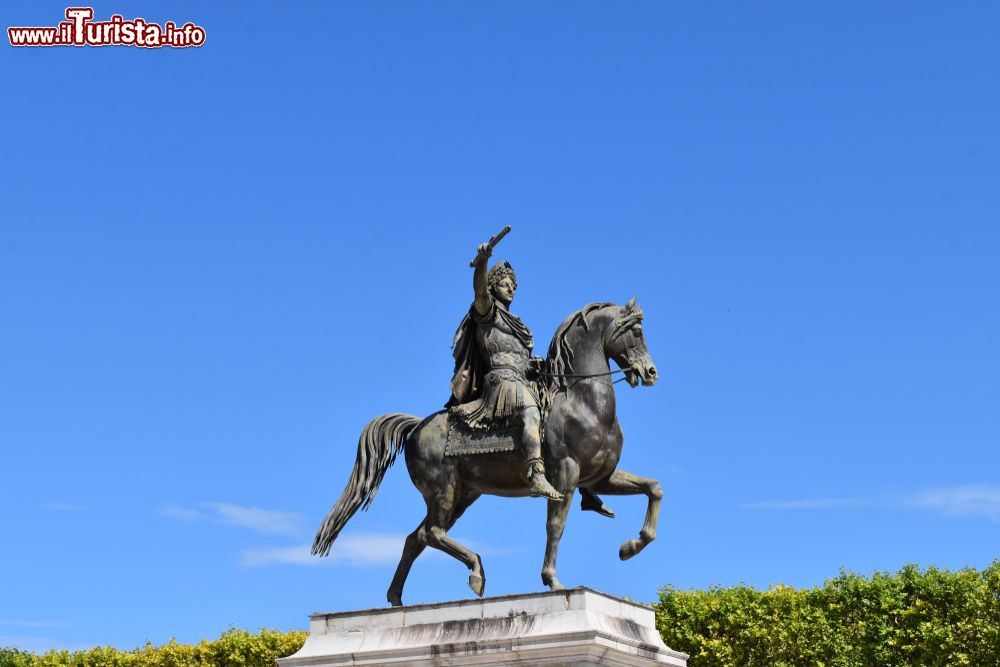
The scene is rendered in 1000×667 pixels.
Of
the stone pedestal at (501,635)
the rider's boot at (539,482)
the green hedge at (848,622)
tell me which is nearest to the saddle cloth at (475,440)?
the rider's boot at (539,482)

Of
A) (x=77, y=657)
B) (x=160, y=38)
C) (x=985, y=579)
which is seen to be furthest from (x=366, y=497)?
(x=77, y=657)

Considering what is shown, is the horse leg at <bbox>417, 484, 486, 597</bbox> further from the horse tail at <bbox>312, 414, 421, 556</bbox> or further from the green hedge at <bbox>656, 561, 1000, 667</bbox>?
A: the green hedge at <bbox>656, 561, 1000, 667</bbox>

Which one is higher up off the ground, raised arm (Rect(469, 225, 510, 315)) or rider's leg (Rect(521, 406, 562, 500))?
raised arm (Rect(469, 225, 510, 315))

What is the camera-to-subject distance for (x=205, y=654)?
28062 mm

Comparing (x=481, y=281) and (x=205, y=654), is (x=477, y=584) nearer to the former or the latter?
(x=481, y=281)

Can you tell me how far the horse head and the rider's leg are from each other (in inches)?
46.0

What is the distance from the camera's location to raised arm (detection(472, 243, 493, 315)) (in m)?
16.5

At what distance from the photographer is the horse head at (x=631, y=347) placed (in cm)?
1658

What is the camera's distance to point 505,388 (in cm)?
1644

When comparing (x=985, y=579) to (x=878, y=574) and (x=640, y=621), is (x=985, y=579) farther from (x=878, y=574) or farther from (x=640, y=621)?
(x=640, y=621)

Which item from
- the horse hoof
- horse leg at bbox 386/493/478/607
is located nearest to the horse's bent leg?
horse leg at bbox 386/493/478/607

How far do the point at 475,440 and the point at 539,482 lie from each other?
99 centimetres

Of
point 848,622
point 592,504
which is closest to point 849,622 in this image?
point 848,622

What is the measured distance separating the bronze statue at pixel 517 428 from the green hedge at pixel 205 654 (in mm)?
10788
